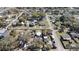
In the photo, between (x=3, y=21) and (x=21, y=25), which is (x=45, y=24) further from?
(x=3, y=21)

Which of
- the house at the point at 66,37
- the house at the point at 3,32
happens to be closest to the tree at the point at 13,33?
the house at the point at 3,32

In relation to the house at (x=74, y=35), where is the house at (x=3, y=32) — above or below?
above

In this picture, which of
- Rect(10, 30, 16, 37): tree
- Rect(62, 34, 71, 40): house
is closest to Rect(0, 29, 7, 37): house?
Rect(10, 30, 16, 37): tree

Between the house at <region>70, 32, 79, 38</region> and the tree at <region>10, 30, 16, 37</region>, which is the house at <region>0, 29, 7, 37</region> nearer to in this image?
the tree at <region>10, 30, 16, 37</region>

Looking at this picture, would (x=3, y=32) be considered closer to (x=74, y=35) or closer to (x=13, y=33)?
(x=13, y=33)

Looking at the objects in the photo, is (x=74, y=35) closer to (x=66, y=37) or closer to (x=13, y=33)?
(x=66, y=37)

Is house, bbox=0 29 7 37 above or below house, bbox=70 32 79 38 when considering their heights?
above

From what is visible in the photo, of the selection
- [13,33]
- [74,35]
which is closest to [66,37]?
[74,35]

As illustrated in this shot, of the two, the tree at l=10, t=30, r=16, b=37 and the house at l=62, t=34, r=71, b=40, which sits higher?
the tree at l=10, t=30, r=16, b=37

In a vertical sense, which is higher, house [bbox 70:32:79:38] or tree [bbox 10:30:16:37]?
tree [bbox 10:30:16:37]

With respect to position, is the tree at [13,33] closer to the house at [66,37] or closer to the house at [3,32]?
the house at [3,32]

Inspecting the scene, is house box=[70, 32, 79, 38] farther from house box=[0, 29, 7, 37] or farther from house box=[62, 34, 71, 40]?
house box=[0, 29, 7, 37]
